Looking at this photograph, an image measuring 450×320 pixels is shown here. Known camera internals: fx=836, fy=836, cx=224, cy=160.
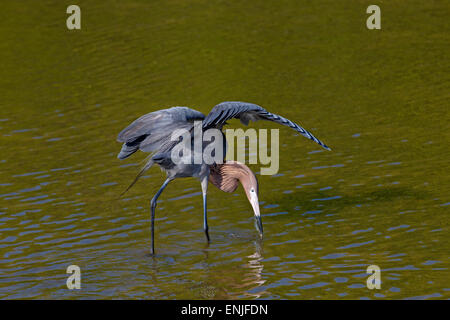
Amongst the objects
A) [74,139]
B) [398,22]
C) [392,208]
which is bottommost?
[392,208]

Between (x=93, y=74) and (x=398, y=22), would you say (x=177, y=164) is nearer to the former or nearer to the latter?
(x=93, y=74)

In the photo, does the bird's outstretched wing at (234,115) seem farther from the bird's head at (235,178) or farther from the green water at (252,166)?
the green water at (252,166)

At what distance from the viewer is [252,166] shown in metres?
15.1

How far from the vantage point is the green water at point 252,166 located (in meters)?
10.7

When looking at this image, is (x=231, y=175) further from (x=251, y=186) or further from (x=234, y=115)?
(x=234, y=115)

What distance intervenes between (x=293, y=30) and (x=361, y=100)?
18.3 ft

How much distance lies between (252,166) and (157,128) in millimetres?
3884

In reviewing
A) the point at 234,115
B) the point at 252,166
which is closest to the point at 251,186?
the point at 234,115

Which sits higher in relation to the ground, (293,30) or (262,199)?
(293,30)

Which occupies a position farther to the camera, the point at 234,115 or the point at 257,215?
the point at 257,215

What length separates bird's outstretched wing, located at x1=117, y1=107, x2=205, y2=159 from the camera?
11.5m

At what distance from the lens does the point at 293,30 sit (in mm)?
22672
